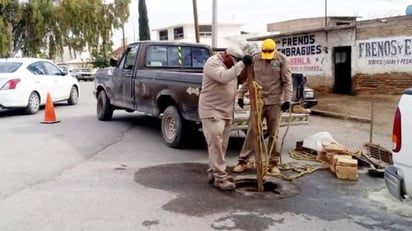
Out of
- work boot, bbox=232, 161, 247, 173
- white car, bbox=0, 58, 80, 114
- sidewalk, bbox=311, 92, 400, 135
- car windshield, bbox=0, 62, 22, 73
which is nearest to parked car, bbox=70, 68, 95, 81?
white car, bbox=0, 58, 80, 114

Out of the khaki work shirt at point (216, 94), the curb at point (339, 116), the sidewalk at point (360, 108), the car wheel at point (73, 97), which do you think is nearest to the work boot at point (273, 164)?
the khaki work shirt at point (216, 94)

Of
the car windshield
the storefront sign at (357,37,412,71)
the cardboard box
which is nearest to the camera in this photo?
the cardboard box

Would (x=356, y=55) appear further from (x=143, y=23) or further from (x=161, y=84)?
(x=143, y=23)

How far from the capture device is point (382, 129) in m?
10.7

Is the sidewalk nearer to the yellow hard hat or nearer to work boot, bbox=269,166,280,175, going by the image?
work boot, bbox=269,166,280,175

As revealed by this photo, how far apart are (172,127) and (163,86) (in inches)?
29.1

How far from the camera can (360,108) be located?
46.7 ft

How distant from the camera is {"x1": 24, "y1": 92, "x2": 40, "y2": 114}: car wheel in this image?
44.9 ft

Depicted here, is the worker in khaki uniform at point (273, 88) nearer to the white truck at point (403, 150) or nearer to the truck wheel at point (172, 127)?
the truck wheel at point (172, 127)

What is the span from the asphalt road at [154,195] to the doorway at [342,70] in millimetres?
9756

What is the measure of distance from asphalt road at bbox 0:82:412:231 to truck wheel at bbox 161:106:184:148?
172 mm

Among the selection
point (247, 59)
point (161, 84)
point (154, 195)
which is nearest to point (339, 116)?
point (161, 84)

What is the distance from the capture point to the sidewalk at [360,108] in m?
11.8

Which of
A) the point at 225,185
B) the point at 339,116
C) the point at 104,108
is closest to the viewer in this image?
the point at 225,185
